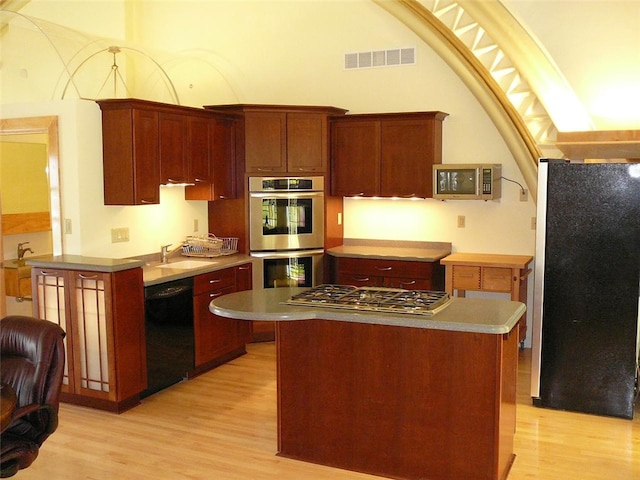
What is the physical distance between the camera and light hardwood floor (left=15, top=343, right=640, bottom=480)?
12.6ft

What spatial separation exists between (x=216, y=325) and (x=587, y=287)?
3140mm

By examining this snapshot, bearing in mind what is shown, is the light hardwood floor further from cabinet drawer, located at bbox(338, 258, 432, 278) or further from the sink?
cabinet drawer, located at bbox(338, 258, 432, 278)

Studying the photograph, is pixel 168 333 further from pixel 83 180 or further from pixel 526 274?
pixel 526 274

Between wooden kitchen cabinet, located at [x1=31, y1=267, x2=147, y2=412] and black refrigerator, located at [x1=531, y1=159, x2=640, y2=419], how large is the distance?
3.03 metres

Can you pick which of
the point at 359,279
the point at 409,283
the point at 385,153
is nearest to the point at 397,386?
the point at 409,283

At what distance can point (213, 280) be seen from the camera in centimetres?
582

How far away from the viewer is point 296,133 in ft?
21.9

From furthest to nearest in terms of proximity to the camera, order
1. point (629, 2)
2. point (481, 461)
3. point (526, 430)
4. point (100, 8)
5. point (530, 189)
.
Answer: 1. point (100, 8)
2. point (530, 189)
3. point (629, 2)
4. point (526, 430)
5. point (481, 461)

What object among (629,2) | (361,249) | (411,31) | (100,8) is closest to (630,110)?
(629,2)

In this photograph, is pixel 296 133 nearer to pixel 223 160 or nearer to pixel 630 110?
pixel 223 160

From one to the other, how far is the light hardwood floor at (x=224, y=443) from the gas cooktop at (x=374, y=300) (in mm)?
821

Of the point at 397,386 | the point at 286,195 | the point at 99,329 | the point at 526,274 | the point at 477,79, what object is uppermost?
the point at 477,79

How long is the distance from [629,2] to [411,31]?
2071 mm

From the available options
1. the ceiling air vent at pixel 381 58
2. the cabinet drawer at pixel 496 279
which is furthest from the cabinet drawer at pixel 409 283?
the ceiling air vent at pixel 381 58
